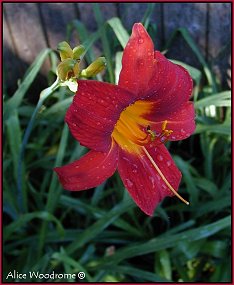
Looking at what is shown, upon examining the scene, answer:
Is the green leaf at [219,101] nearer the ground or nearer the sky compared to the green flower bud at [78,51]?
nearer the ground

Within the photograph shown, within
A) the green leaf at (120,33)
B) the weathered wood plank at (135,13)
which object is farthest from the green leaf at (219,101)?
the weathered wood plank at (135,13)

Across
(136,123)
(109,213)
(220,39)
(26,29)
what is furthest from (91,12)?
(136,123)

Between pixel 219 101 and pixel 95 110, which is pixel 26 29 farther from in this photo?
pixel 95 110

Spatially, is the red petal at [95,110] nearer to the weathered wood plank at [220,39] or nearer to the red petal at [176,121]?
the red petal at [176,121]

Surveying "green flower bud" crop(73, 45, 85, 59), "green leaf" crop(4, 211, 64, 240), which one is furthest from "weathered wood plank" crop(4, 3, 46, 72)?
"green flower bud" crop(73, 45, 85, 59)

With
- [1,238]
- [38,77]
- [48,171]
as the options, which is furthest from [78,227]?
[38,77]

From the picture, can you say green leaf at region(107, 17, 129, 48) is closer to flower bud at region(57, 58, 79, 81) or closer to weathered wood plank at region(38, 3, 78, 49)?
weathered wood plank at region(38, 3, 78, 49)
